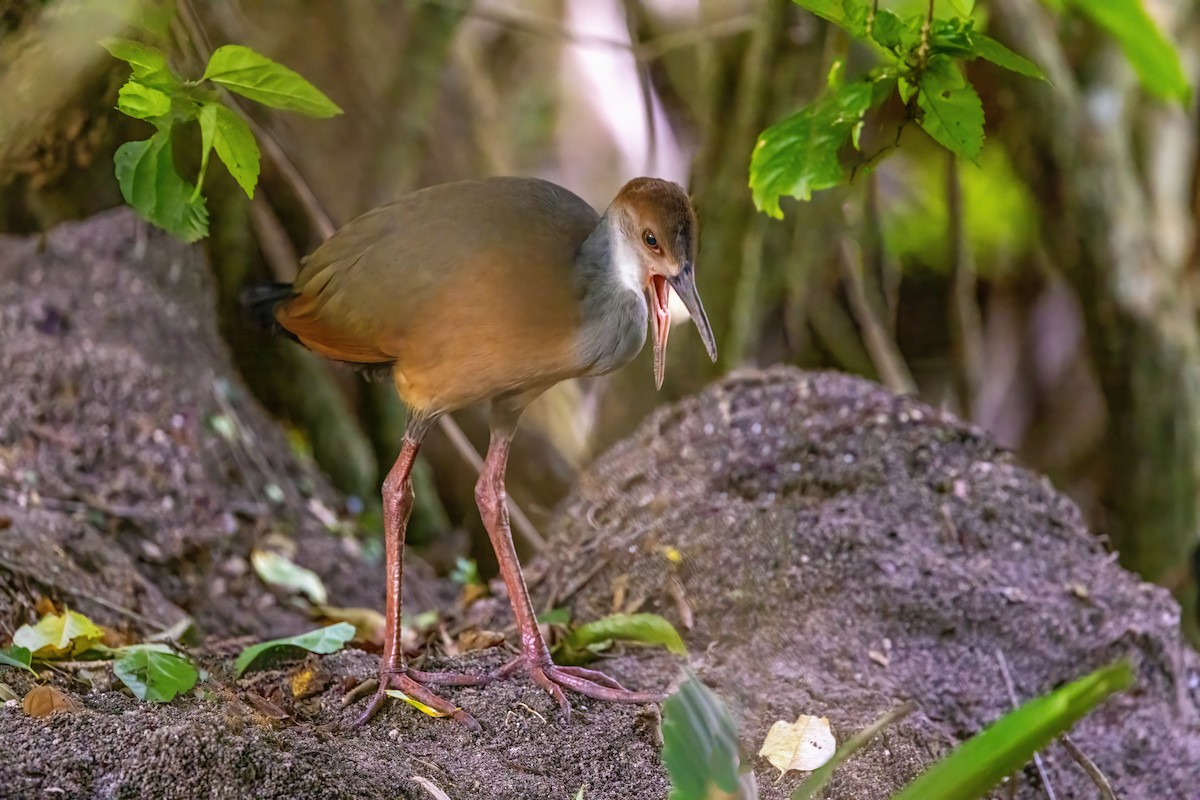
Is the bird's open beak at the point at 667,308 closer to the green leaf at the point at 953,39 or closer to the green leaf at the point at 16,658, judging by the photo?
the green leaf at the point at 953,39

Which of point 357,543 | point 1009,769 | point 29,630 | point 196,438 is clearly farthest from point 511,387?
point 357,543

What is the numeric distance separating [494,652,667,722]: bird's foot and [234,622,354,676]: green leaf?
0.42 meters

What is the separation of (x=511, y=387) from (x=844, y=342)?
321 centimetres

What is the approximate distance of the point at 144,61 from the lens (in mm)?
2156

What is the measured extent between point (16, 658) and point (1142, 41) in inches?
116

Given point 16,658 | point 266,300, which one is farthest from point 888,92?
point 16,658

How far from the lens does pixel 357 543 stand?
5.20 metres

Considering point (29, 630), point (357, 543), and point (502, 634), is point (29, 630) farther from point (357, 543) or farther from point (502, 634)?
point (357, 543)

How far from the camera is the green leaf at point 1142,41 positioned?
2.28 m

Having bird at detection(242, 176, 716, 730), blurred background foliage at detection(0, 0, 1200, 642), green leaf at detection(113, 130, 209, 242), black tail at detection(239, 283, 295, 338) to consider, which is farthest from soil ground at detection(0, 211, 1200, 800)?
green leaf at detection(113, 130, 209, 242)

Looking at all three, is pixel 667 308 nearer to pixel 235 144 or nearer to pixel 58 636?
pixel 235 144

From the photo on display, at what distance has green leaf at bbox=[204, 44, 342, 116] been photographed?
2.21 m

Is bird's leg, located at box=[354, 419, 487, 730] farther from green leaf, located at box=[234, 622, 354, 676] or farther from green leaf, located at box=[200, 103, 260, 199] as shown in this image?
green leaf, located at box=[200, 103, 260, 199]

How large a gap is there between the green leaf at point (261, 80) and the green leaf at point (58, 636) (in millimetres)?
1392
